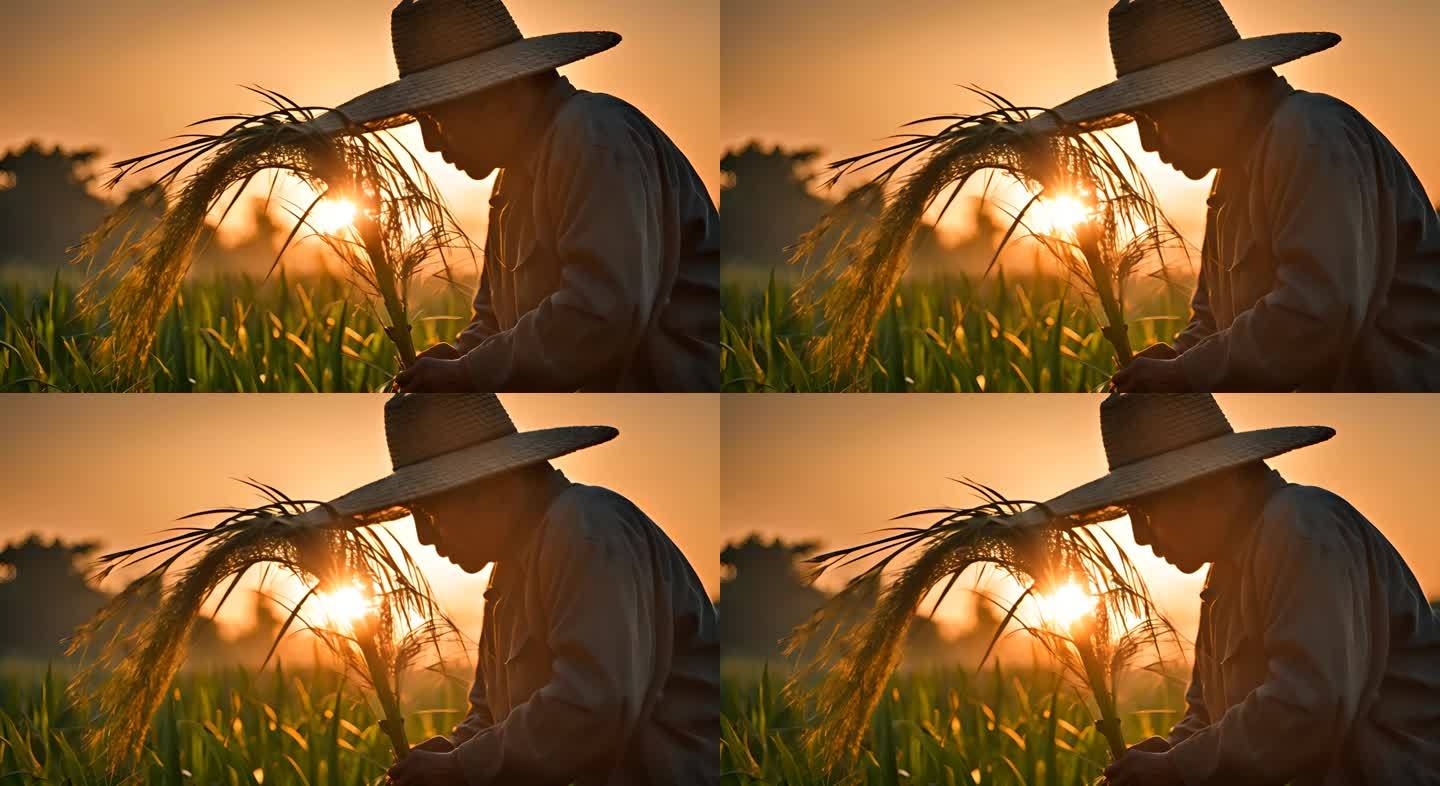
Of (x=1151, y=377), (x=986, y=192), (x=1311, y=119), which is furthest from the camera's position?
(x=986, y=192)

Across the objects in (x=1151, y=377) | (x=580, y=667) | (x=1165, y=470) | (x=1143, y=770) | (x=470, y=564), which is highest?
(x=1151, y=377)

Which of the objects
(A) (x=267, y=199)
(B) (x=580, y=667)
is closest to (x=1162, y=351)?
(B) (x=580, y=667)

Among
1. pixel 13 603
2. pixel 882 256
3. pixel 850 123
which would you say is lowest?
pixel 13 603

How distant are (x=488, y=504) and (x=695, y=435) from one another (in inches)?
13.6

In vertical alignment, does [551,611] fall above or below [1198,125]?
below

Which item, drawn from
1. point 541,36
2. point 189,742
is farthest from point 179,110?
point 189,742

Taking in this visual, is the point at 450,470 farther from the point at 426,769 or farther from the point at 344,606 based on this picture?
the point at 426,769

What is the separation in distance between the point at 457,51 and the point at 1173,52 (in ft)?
3.26

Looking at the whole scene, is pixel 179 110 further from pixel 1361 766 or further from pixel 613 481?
pixel 1361 766

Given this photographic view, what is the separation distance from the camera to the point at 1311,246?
7.36ft

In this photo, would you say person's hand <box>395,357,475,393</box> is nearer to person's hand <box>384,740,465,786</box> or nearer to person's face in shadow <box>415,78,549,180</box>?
person's face in shadow <box>415,78,549,180</box>

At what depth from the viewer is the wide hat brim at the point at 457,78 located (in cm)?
234

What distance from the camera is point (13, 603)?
2.57 m

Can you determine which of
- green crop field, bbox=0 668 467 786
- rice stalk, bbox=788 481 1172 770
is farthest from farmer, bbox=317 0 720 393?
green crop field, bbox=0 668 467 786
